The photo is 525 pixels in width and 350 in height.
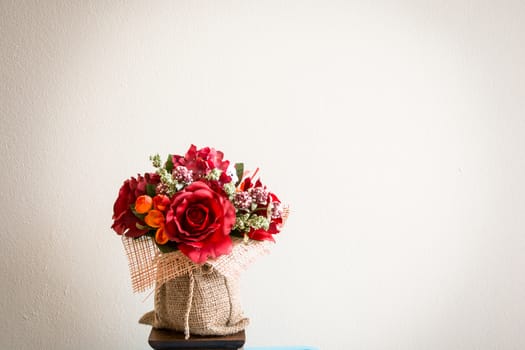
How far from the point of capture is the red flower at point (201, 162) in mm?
1100

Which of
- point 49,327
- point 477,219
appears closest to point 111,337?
point 49,327

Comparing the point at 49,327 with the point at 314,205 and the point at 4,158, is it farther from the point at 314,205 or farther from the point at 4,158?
the point at 314,205

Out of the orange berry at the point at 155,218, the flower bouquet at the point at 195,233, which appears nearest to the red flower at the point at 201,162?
the flower bouquet at the point at 195,233

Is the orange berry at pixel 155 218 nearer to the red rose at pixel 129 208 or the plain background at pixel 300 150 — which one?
the red rose at pixel 129 208

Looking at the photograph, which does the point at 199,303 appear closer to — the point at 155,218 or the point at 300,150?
the point at 155,218

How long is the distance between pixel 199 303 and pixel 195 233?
16cm

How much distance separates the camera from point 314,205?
1613mm

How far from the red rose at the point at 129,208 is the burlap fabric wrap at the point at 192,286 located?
32mm

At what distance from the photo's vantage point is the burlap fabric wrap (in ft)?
3.56

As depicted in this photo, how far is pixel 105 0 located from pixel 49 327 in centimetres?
85

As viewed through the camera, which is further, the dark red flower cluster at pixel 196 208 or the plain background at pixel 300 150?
the plain background at pixel 300 150

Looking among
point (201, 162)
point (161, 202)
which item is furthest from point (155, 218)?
point (201, 162)

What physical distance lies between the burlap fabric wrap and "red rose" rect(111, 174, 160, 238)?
0.03 metres

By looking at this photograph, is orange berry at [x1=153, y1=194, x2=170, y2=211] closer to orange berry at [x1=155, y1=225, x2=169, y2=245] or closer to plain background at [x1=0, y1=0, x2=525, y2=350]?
orange berry at [x1=155, y1=225, x2=169, y2=245]
